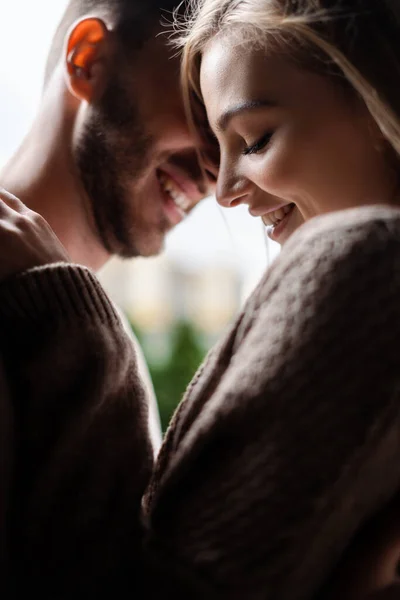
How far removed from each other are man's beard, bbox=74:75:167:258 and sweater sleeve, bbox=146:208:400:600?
58cm

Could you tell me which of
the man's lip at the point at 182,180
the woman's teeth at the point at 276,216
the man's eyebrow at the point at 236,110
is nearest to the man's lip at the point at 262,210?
the woman's teeth at the point at 276,216

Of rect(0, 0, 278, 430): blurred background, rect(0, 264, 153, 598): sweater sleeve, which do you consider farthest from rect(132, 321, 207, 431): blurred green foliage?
rect(0, 264, 153, 598): sweater sleeve

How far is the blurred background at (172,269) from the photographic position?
1.22m

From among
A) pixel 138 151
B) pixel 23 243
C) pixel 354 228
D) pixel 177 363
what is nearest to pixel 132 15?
pixel 138 151

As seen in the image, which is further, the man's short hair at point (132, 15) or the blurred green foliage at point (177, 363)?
the blurred green foliage at point (177, 363)

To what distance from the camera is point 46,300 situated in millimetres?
632

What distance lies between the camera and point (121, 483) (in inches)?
23.7

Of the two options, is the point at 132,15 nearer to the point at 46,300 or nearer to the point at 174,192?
the point at 174,192

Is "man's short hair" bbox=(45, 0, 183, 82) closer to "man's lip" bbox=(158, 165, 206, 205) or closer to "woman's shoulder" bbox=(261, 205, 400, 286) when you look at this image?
"man's lip" bbox=(158, 165, 206, 205)

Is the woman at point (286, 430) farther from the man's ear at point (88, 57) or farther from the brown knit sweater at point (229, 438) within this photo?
the man's ear at point (88, 57)

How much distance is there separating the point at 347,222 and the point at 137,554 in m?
0.32

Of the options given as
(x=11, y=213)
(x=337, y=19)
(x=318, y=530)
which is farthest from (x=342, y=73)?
(x=318, y=530)

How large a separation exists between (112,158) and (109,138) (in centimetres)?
3

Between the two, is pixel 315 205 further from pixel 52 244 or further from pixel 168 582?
pixel 168 582
